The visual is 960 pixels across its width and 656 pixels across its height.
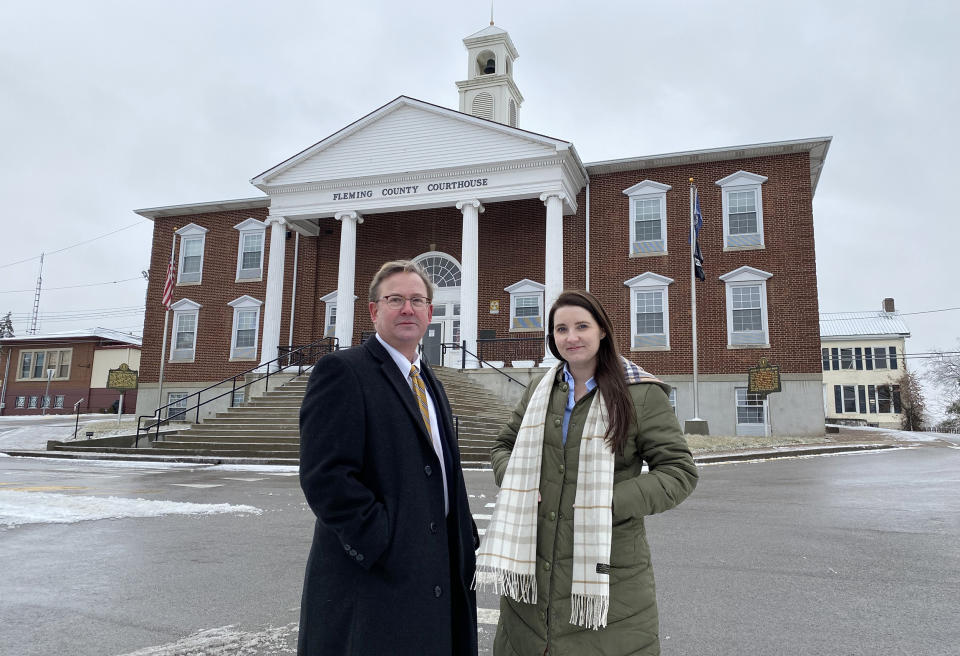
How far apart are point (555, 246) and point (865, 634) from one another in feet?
59.5

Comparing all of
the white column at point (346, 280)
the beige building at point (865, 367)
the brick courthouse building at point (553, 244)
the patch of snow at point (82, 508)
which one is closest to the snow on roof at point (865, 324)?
the beige building at point (865, 367)

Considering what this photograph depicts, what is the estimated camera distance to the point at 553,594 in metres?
2.41

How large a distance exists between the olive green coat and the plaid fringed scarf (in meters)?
0.04

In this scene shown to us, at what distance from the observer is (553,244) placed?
21422mm

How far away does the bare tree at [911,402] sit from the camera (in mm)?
46537

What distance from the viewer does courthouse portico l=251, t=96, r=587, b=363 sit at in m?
21.7

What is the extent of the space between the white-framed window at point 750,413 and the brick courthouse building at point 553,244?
46mm

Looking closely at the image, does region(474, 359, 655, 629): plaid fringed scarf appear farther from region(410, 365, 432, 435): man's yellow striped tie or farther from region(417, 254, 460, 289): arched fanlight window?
region(417, 254, 460, 289): arched fanlight window

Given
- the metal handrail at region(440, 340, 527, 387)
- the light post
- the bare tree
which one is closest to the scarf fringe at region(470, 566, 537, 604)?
the metal handrail at region(440, 340, 527, 387)

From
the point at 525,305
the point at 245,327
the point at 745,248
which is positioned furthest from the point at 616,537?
the point at 245,327

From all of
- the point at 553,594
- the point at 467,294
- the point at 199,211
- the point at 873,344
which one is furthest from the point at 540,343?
the point at 873,344

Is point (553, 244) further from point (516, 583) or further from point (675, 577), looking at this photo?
point (516, 583)

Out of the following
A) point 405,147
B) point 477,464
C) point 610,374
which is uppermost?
point 405,147

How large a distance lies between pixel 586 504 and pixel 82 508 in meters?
7.95
